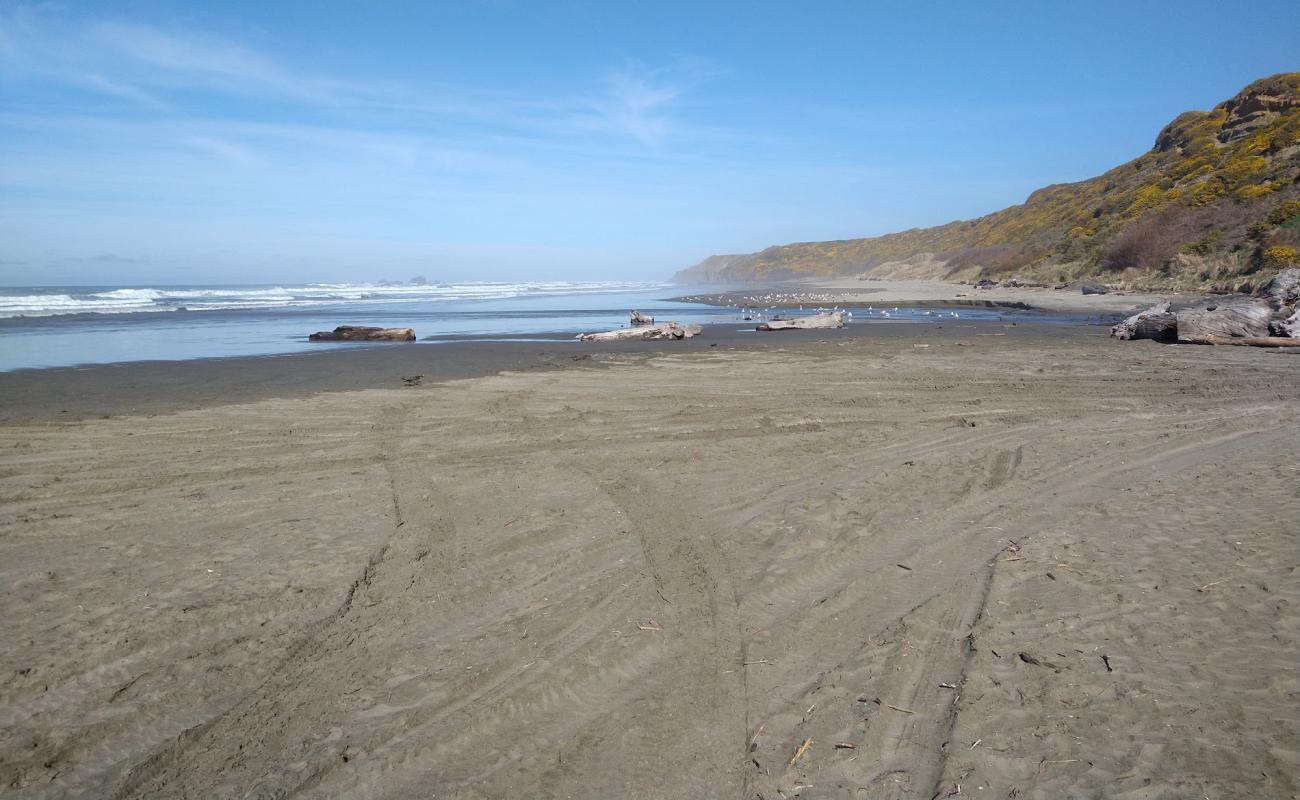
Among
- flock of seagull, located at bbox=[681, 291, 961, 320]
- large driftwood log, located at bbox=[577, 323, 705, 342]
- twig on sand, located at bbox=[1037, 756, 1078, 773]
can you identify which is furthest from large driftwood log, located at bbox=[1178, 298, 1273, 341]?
twig on sand, located at bbox=[1037, 756, 1078, 773]

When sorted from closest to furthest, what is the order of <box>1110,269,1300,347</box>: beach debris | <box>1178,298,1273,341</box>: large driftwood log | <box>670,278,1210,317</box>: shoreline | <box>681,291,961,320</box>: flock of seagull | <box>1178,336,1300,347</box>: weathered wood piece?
<box>1178,336,1300,347</box>: weathered wood piece
<box>1110,269,1300,347</box>: beach debris
<box>1178,298,1273,341</box>: large driftwood log
<box>670,278,1210,317</box>: shoreline
<box>681,291,961,320</box>: flock of seagull

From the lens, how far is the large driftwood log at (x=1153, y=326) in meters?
16.7

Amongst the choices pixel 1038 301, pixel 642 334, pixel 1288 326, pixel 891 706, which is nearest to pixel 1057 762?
pixel 891 706

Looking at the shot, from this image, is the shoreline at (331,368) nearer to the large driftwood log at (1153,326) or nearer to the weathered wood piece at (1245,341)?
the large driftwood log at (1153,326)

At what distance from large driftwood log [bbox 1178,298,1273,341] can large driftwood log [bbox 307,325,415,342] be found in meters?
18.9

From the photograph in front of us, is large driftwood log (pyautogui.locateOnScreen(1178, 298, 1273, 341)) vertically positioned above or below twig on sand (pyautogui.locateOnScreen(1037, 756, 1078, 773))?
above

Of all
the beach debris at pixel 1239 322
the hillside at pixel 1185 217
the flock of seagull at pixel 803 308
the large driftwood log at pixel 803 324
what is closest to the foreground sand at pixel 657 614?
the beach debris at pixel 1239 322

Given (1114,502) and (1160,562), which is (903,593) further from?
(1114,502)

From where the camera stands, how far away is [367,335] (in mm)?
20656

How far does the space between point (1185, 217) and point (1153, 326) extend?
23.3 metres

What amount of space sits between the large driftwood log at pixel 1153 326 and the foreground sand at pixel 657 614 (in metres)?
9.68

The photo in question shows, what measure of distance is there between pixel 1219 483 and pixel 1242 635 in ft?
10.0

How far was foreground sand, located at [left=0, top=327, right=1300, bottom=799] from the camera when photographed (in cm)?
285

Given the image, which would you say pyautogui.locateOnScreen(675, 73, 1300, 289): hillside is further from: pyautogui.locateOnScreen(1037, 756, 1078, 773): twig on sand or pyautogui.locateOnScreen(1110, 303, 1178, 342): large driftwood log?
pyautogui.locateOnScreen(1037, 756, 1078, 773): twig on sand
